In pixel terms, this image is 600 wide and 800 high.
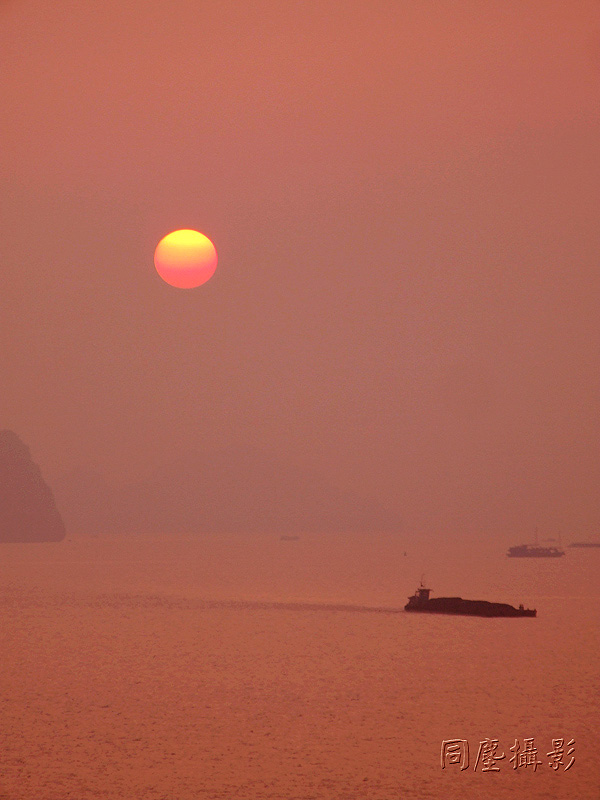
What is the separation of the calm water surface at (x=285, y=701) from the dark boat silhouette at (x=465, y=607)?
188cm

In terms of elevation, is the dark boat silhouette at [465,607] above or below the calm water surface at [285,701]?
above

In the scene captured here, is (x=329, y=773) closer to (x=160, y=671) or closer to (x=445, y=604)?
(x=160, y=671)

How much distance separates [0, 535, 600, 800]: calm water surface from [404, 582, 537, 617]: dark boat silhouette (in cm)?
188

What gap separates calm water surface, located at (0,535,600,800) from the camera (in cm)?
2317

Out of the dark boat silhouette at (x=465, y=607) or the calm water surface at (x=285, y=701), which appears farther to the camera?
the dark boat silhouette at (x=465, y=607)

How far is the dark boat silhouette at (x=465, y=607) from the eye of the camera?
74375 mm

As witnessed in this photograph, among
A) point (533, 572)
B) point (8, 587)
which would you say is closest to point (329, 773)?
point (8, 587)

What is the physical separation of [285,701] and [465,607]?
44750 millimetres

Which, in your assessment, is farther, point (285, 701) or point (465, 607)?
point (465, 607)

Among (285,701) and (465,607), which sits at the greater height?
(465,607)

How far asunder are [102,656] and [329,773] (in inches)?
996

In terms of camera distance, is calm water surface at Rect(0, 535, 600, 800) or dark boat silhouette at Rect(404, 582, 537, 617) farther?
dark boat silhouette at Rect(404, 582, 537, 617)

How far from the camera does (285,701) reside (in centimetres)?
3434

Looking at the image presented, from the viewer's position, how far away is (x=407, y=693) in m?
36.6
